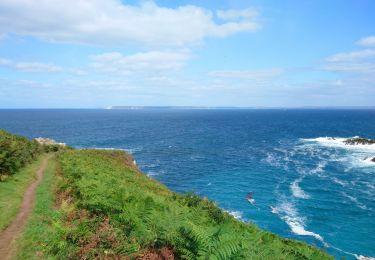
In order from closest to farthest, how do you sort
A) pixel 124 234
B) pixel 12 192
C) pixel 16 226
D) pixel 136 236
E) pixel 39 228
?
1. pixel 136 236
2. pixel 124 234
3. pixel 39 228
4. pixel 16 226
5. pixel 12 192

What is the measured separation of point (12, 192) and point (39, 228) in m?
8.49

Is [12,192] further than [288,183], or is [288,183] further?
[288,183]

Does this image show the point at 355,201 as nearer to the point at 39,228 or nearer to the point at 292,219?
the point at 292,219

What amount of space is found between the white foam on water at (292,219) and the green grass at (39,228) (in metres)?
26.4

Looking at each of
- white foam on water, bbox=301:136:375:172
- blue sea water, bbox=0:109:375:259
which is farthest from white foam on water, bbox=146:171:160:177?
white foam on water, bbox=301:136:375:172

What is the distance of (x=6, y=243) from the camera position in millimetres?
12812

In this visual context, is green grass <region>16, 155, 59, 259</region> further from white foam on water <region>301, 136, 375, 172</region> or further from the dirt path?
white foam on water <region>301, 136, 375, 172</region>

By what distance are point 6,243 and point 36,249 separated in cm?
173

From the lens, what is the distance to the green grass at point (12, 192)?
16.1 m

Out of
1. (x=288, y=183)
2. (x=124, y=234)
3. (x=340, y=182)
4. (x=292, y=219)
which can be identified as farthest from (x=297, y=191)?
(x=124, y=234)

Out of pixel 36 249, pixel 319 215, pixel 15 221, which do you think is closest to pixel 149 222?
pixel 36 249

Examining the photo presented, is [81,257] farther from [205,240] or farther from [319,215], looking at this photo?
[319,215]

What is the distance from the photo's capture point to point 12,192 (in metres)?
21.0

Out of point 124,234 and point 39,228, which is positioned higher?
point 124,234
